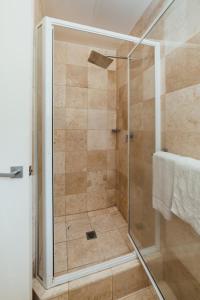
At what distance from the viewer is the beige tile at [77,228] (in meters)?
1.51

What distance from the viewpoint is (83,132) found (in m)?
1.93

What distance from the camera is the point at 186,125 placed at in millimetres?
886

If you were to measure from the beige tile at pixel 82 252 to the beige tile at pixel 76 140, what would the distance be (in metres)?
1.01

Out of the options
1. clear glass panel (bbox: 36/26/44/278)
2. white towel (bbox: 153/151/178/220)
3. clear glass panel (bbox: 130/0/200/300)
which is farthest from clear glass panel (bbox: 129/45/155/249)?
clear glass panel (bbox: 36/26/44/278)

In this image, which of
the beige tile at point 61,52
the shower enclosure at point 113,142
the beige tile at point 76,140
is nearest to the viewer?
the shower enclosure at point 113,142

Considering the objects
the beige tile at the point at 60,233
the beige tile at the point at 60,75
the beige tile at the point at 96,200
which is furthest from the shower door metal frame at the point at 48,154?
the beige tile at the point at 96,200

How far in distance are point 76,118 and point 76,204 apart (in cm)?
109

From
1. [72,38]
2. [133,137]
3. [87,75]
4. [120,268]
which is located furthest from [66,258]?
[72,38]

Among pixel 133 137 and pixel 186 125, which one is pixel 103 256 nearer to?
pixel 133 137

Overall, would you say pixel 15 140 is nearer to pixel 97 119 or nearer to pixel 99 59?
pixel 97 119

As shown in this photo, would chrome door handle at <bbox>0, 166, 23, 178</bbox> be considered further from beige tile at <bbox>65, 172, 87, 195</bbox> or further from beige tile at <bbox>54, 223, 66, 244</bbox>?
beige tile at <bbox>65, 172, 87, 195</bbox>

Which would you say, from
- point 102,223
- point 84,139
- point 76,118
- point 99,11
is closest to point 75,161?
point 84,139

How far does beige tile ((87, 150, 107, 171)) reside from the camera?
199 centimetres

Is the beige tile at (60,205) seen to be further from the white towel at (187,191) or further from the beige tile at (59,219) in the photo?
the white towel at (187,191)
